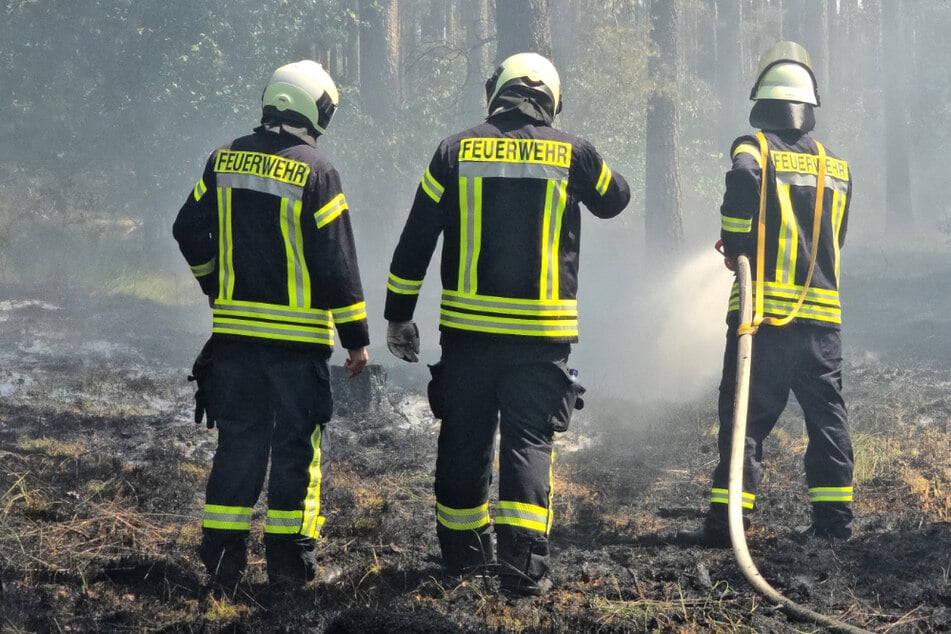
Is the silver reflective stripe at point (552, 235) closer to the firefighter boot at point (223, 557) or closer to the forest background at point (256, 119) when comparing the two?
the firefighter boot at point (223, 557)

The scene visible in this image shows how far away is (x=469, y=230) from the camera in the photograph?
4.02 m

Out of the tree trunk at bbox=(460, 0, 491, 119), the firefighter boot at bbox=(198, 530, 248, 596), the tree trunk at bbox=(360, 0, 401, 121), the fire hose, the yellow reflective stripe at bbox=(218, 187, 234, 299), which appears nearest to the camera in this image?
the fire hose

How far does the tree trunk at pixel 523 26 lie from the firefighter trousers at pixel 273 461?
986 centimetres

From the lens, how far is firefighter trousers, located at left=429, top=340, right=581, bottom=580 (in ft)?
12.7

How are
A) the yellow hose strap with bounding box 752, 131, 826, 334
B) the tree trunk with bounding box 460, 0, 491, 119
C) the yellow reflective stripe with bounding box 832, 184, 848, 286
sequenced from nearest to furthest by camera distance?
the yellow hose strap with bounding box 752, 131, 826, 334, the yellow reflective stripe with bounding box 832, 184, 848, 286, the tree trunk with bounding box 460, 0, 491, 119

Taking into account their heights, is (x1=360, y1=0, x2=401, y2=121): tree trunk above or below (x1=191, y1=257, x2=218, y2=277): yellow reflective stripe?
above

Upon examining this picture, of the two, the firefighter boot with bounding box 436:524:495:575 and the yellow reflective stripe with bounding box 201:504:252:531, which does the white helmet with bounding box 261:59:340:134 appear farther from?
the firefighter boot with bounding box 436:524:495:575

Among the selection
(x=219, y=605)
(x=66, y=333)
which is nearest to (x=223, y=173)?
(x=219, y=605)

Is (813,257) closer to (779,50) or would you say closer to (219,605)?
(779,50)

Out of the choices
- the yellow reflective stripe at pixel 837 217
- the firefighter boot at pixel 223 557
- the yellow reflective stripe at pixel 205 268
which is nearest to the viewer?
the firefighter boot at pixel 223 557

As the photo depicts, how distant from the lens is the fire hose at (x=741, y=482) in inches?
138

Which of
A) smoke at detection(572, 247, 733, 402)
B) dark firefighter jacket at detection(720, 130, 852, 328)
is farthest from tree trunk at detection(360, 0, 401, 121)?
dark firefighter jacket at detection(720, 130, 852, 328)

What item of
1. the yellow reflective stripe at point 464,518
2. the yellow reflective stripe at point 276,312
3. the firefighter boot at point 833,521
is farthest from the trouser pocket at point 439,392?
the firefighter boot at point 833,521

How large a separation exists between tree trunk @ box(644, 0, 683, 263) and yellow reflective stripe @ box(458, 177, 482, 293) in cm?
1203
